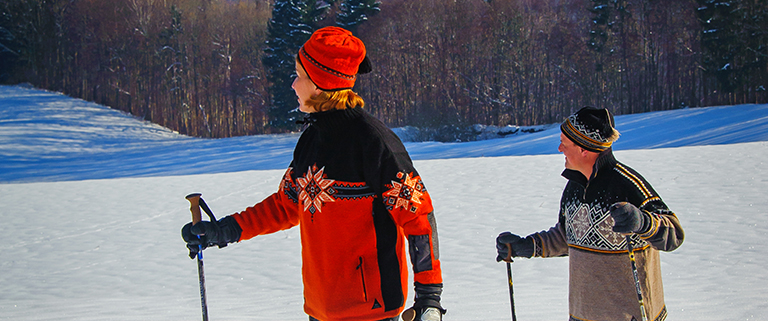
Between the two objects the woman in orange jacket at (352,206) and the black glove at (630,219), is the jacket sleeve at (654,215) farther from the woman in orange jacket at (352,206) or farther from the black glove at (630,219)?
the woman in orange jacket at (352,206)

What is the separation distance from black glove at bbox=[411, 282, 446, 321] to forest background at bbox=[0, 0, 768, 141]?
2140cm

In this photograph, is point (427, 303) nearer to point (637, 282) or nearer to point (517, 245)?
point (517, 245)

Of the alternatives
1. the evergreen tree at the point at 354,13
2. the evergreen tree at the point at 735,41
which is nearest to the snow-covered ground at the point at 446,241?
the evergreen tree at the point at 735,41

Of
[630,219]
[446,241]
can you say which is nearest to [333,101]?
[630,219]

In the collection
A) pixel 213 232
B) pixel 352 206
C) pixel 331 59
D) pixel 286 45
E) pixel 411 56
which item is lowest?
pixel 213 232

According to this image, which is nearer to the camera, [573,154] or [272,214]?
[573,154]

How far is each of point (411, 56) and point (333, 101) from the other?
26916mm

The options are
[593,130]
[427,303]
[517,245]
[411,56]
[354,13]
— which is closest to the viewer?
[427,303]

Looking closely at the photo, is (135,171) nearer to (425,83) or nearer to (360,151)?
(425,83)

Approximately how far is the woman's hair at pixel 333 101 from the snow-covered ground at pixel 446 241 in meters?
2.52

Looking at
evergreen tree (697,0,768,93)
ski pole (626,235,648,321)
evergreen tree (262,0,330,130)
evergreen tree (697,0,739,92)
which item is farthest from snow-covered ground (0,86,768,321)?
evergreen tree (262,0,330,130)

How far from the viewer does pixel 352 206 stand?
194cm

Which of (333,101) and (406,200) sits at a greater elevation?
(333,101)

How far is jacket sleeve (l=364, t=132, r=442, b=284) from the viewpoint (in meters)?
1.82
